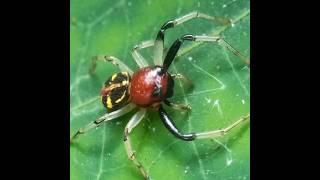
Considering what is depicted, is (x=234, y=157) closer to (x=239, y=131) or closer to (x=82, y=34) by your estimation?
(x=239, y=131)

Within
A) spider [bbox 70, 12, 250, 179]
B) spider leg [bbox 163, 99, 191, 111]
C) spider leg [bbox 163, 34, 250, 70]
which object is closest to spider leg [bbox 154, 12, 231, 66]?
spider [bbox 70, 12, 250, 179]

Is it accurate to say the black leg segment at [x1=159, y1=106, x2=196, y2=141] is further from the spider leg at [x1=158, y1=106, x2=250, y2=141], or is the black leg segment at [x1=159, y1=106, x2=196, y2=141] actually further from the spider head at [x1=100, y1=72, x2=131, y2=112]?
the spider head at [x1=100, y1=72, x2=131, y2=112]

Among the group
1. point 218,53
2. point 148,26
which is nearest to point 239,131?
point 218,53

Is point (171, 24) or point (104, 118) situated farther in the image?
point (104, 118)

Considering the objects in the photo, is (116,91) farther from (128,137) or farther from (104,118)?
(128,137)

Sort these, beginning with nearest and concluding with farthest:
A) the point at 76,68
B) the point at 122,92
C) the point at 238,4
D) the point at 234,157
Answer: the point at 234,157
the point at 238,4
the point at 122,92
the point at 76,68

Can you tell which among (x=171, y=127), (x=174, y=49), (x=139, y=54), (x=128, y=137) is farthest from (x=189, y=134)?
(x=139, y=54)
